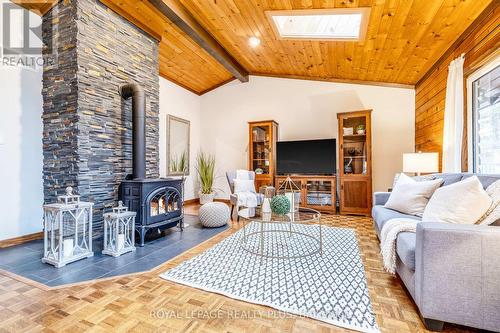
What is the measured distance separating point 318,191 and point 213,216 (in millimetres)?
2159

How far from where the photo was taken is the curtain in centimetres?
274

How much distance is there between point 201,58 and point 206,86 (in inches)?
50.4

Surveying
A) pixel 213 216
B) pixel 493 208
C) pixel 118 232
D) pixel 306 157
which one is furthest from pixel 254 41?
pixel 493 208

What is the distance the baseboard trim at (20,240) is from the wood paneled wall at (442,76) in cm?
505

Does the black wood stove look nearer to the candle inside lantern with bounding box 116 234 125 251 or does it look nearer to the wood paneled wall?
the candle inside lantern with bounding box 116 234 125 251

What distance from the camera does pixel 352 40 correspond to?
A: 123 inches

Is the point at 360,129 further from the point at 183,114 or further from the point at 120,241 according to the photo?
the point at 120,241

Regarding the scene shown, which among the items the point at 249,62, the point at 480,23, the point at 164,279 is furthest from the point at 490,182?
the point at 249,62

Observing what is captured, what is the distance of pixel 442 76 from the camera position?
126 inches

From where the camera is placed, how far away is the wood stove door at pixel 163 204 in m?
2.79

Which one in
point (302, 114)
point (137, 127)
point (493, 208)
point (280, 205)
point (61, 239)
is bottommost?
point (61, 239)

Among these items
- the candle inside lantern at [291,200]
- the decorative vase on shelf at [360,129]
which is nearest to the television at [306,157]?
the decorative vase on shelf at [360,129]

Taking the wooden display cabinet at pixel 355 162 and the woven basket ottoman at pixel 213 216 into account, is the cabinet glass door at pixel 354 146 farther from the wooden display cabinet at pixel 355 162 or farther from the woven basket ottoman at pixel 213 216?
the woven basket ottoman at pixel 213 216

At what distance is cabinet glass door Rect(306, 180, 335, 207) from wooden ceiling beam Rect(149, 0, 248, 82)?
8.88 ft
